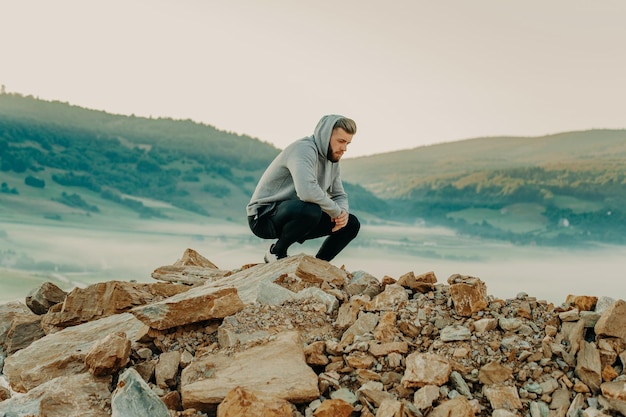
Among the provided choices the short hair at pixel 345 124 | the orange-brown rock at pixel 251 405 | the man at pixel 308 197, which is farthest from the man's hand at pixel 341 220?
the orange-brown rock at pixel 251 405

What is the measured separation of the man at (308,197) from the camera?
213 inches

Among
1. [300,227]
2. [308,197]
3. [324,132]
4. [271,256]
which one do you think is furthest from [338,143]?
[271,256]

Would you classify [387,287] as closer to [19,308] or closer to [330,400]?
[330,400]

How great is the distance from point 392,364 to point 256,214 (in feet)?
7.86

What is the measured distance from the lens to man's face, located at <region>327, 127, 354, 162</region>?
213 inches

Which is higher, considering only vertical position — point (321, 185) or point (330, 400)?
point (321, 185)

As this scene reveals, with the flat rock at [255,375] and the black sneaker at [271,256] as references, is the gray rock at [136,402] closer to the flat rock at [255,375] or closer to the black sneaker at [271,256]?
the flat rock at [255,375]

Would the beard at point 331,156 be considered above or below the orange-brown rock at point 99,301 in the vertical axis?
above

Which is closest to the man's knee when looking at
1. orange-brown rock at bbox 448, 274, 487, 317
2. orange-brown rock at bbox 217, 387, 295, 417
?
orange-brown rock at bbox 448, 274, 487, 317

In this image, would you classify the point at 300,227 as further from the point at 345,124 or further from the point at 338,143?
the point at 345,124

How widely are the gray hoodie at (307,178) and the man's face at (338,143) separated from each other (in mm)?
43

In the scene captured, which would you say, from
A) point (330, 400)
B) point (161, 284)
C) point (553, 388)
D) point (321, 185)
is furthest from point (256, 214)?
point (553, 388)

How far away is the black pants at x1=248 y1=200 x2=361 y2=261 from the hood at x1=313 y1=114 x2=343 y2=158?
1.62 feet

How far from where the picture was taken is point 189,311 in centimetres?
466
